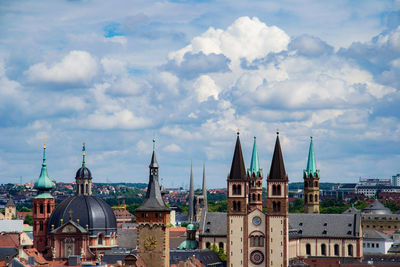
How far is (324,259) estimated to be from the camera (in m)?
157

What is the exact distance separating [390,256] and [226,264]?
31477 mm

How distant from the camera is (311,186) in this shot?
17462 cm

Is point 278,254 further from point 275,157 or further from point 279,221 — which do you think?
point 275,157

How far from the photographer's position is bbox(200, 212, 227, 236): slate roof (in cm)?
16362

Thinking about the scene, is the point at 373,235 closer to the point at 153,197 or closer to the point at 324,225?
the point at 324,225

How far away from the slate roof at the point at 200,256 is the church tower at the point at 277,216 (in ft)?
35.0

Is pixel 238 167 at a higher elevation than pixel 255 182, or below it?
higher

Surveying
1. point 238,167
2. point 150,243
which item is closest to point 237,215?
point 238,167

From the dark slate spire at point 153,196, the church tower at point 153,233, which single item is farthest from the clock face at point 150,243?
the dark slate spire at point 153,196

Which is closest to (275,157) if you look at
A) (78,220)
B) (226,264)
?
(226,264)

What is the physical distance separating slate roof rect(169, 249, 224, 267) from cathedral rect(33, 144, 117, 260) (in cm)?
951

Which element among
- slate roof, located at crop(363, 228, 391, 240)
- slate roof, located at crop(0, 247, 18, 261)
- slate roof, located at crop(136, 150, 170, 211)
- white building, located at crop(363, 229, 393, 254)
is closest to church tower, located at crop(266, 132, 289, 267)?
slate roof, located at crop(136, 150, 170, 211)

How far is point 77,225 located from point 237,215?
24632mm

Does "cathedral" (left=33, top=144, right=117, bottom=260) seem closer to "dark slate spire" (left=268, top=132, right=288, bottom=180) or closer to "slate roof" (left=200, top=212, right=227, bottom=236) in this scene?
"dark slate spire" (left=268, top=132, right=288, bottom=180)
